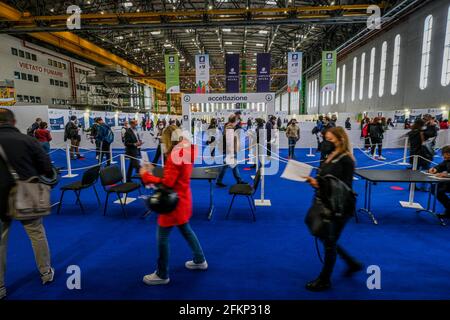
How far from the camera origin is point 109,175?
14.7 ft

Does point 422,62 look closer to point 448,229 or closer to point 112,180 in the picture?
point 448,229

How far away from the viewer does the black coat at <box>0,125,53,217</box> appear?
87.5 inches

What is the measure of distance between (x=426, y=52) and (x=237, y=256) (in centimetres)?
1663

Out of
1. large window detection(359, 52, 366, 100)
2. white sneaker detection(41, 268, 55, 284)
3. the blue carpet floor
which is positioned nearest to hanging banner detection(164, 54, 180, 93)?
the blue carpet floor

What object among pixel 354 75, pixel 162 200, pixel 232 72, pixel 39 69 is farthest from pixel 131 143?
pixel 354 75

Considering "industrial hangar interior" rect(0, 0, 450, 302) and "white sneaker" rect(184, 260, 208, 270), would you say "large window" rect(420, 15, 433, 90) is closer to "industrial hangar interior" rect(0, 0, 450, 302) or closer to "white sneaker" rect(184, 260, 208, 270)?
"industrial hangar interior" rect(0, 0, 450, 302)

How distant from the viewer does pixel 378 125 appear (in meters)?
9.20

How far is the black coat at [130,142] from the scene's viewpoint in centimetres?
625

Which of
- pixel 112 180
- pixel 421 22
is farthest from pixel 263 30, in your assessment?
pixel 112 180

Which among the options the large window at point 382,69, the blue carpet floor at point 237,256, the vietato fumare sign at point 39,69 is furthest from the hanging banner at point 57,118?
the large window at point 382,69

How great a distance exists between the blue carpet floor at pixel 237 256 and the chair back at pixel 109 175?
606mm

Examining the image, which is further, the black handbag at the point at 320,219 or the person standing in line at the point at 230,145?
the person standing in line at the point at 230,145

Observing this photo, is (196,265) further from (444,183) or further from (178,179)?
(444,183)

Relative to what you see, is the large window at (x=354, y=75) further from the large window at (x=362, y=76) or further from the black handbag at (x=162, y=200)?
the black handbag at (x=162, y=200)
